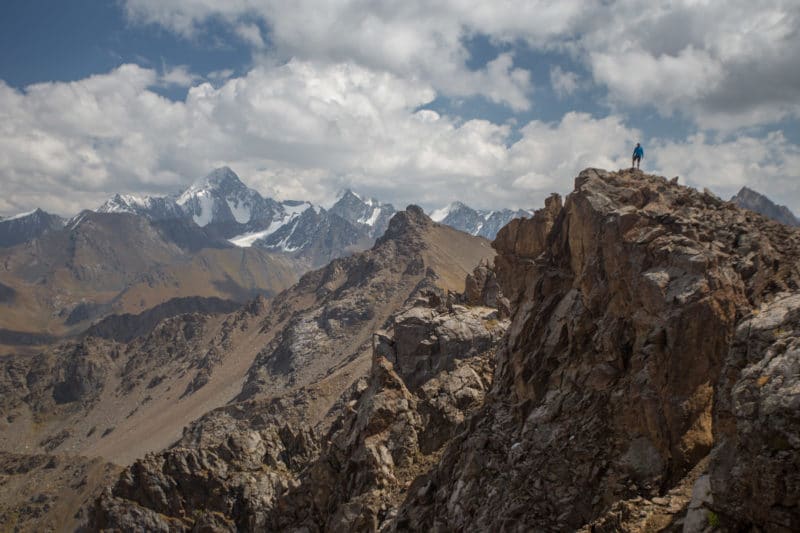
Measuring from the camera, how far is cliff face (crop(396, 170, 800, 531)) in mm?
15977

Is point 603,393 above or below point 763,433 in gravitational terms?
above

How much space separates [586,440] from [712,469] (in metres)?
8.29

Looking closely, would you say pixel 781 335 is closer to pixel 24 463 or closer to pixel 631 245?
pixel 631 245

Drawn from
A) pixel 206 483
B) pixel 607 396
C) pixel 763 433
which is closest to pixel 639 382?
pixel 607 396

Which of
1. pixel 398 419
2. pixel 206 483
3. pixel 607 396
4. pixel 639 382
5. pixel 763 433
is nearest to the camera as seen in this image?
pixel 763 433

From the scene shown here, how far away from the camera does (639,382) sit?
23.5 m

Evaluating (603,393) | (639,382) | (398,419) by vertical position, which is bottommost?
(398,419)

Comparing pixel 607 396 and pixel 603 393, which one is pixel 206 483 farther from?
pixel 607 396

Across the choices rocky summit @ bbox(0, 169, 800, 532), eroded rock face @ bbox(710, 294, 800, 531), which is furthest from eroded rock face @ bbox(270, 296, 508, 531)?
eroded rock face @ bbox(710, 294, 800, 531)

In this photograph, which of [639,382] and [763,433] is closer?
[763,433]

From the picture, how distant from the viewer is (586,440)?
24.8 meters

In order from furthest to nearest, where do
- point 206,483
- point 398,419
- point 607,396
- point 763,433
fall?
point 206,483, point 398,419, point 607,396, point 763,433

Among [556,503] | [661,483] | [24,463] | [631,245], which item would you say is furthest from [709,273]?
[24,463]

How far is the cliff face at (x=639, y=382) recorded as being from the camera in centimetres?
1598
